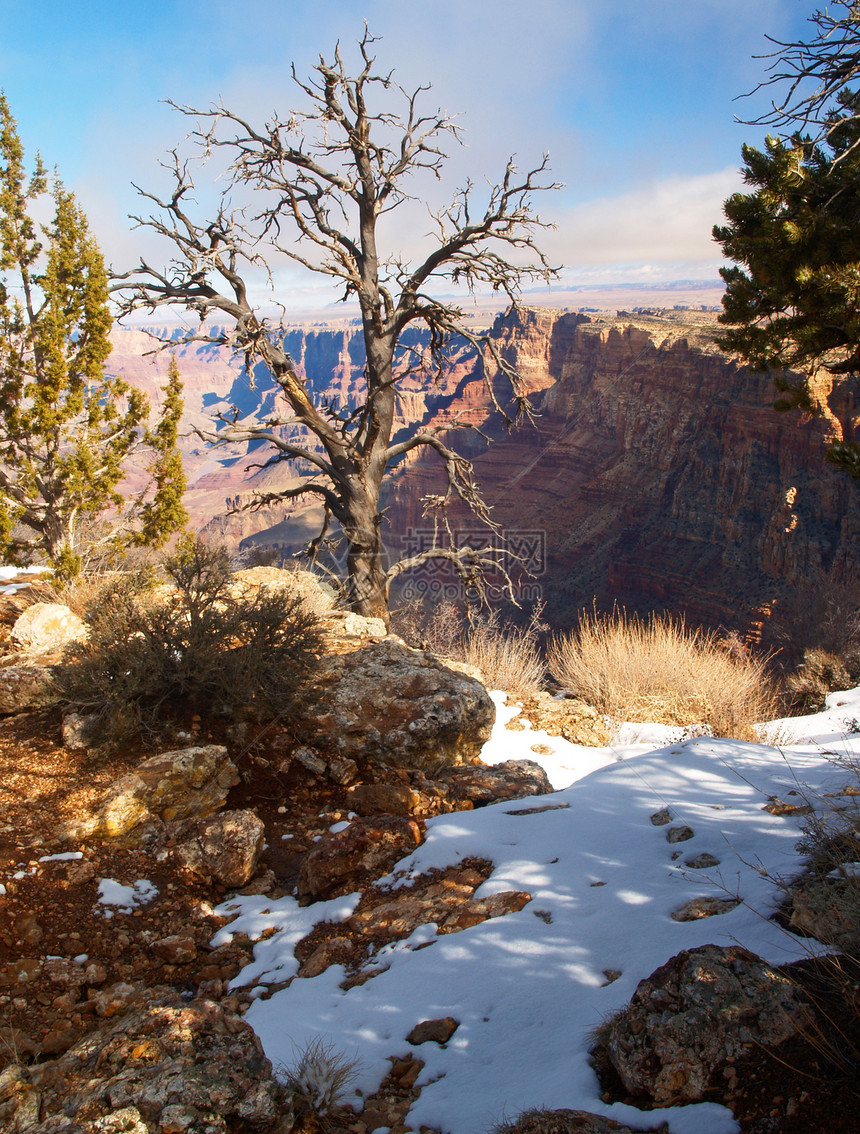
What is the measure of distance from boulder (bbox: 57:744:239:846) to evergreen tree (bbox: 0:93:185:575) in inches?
296

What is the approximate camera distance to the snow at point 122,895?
290 cm

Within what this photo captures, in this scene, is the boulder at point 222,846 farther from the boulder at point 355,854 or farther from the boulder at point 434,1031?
the boulder at point 434,1031

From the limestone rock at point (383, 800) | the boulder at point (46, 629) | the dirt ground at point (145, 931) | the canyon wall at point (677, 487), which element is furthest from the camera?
the canyon wall at point (677, 487)

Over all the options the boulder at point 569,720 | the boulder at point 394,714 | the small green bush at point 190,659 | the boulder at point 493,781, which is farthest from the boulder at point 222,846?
the boulder at point 569,720

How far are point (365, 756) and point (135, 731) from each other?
144cm

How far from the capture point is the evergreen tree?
10.3m

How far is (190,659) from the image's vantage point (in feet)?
13.9

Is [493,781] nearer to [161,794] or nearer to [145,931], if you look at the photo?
[161,794]

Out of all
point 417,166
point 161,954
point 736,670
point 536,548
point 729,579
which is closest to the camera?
point 161,954

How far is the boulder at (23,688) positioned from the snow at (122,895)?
161 cm

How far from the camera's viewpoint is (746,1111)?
5.00 feet

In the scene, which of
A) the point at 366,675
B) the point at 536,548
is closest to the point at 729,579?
the point at 536,548

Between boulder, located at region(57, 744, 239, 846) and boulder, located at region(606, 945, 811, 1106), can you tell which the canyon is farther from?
boulder, located at region(606, 945, 811, 1106)

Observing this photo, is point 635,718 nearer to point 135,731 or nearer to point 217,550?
point 217,550
